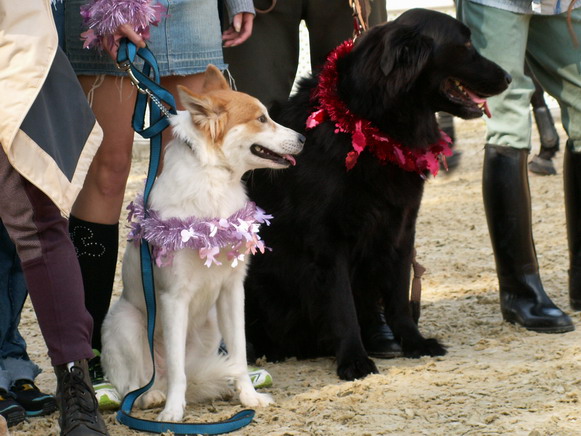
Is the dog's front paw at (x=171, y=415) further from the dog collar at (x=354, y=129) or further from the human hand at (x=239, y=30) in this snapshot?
the human hand at (x=239, y=30)

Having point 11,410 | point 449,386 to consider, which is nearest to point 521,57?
point 449,386

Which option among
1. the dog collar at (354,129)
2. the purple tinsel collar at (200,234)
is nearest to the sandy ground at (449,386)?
the purple tinsel collar at (200,234)

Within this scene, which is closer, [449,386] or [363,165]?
[449,386]

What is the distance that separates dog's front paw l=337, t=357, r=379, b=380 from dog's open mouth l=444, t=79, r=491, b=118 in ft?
3.31

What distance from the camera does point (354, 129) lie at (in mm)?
3467

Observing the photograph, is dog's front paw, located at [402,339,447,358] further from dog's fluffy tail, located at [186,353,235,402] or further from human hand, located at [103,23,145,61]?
human hand, located at [103,23,145,61]

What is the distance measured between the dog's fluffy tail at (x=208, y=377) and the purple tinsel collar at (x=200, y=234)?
1.11ft

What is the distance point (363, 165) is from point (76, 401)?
137 cm

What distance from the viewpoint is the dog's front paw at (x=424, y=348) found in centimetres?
360

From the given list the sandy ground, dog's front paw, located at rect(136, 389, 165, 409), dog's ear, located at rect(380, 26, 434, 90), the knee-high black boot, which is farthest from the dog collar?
dog's front paw, located at rect(136, 389, 165, 409)

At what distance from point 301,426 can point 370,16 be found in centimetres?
208

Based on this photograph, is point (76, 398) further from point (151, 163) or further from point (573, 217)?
point (573, 217)

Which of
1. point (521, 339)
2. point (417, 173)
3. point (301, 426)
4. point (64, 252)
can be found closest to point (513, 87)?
point (417, 173)

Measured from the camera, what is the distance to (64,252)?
2.60 m
